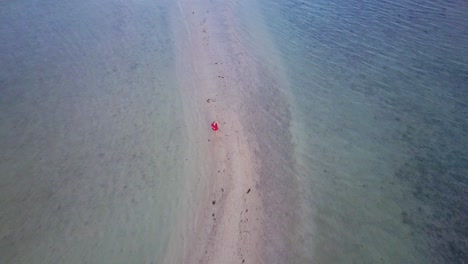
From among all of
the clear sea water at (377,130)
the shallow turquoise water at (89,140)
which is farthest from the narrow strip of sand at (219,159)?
the clear sea water at (377,130)

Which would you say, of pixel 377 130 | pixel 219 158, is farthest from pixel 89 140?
pixel 377 130

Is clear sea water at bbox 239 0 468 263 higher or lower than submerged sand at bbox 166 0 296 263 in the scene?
lower

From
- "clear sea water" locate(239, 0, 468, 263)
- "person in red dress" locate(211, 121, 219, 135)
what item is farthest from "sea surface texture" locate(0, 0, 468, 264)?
"person in red dress" locate(211, 121, 219, 135)

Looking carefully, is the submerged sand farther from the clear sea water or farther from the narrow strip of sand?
the clear sea water

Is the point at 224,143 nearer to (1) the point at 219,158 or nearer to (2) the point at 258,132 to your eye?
(1) the point at 219,158

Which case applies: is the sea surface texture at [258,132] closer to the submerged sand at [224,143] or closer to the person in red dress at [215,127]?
the submerged sand at [224,143]

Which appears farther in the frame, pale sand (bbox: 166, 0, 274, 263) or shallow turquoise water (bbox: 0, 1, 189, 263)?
shallow turquoise water (bbox: 0, 1, 189, 263)
